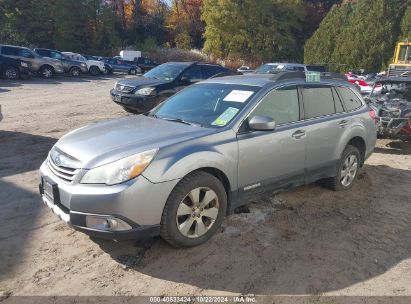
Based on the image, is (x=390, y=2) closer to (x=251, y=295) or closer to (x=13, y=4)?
(x=13, y=4)

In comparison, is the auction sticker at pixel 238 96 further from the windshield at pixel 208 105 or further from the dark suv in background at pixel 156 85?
the dark suv in background at pixel 156 85

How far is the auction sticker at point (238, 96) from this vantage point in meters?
4.42

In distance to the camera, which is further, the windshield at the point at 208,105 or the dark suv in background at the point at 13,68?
the dark suv in background at the point at 13,68

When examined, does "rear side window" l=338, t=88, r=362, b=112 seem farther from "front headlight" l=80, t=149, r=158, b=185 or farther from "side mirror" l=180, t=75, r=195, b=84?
"side mirror" l=180, t=75, r=195, b=84

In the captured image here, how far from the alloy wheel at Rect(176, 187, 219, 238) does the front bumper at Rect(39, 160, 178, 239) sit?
0.86 ft

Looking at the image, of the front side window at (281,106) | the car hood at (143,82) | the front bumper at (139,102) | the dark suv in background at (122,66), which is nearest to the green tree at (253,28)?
the dark suv in background at (122,66)

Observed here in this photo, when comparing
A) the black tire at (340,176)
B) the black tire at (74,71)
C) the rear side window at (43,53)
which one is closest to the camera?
the black tire at (340,176)

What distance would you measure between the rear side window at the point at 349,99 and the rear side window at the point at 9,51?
64.4 feet

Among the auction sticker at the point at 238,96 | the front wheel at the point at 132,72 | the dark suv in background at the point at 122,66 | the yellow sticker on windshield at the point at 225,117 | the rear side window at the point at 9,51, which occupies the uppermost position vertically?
→ the auction sticker at the point at 238,96

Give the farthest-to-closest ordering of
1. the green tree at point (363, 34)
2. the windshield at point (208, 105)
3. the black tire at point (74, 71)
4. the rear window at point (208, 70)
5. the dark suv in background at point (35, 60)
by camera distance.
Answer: the green tree at point (363, 34) → the black tire at point (74, 71) → the dark suv in background at point (35, 60) → the rear window at point (208, 70) → the windshield at point (208, 105)

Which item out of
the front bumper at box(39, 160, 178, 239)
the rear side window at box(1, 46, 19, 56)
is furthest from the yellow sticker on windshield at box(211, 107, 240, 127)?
Result: the rear side window at box(1, 46, 19, 56)

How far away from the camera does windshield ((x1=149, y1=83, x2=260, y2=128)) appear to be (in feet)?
14.1

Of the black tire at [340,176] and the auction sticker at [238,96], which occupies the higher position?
the auction sticker at [238,96]

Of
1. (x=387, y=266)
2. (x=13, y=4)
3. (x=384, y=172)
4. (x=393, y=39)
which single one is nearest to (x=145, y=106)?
(x=384, y=172)
